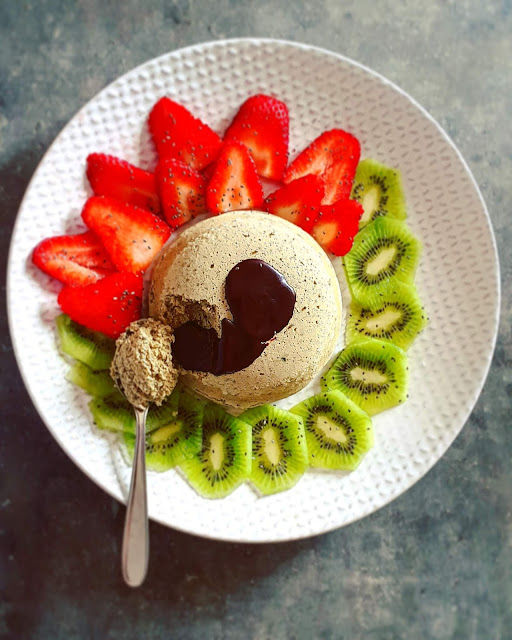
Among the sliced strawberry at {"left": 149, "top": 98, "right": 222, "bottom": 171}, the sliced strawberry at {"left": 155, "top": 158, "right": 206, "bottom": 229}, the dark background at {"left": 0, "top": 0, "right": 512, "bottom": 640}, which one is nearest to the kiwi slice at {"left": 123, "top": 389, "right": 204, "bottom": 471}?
the dark background at {"left": 0, "top": 0, "right": 512, "bottom": 640}

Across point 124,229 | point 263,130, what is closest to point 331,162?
point 263,130

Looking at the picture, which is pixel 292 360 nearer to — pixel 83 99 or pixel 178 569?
A: pixel 178 569

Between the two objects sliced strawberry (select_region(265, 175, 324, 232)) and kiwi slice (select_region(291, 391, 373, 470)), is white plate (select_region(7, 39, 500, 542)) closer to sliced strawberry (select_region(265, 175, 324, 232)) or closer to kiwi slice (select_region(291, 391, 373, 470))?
kiwi slice (select_region(291, 391, 373, 470))

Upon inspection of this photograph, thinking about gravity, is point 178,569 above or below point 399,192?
below

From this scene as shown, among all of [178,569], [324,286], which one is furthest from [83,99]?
[178,569]

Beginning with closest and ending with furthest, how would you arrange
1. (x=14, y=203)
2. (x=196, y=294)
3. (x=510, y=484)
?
(x=196, y=294)
(x=14, y=203)
(x=510, y=484)

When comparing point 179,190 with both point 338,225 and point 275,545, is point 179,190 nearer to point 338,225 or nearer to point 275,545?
point 338,225
